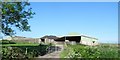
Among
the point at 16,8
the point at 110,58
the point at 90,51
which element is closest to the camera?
the point at 110,58

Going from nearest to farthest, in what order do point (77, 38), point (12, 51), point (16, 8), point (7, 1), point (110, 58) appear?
1. point (110, 58)
2. point (12, 51)
3. point (7, 1)
4. point (16, 8)
5. point (77, 38)

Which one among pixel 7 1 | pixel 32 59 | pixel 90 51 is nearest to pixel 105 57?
pixel 90 51

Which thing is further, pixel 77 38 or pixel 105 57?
pixel 77 38

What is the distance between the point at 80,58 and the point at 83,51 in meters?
0.61

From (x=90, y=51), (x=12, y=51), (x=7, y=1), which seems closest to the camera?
(x=90, y=51)

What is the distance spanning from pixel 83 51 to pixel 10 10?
485cm

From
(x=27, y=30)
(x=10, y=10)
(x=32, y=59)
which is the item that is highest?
(x=10, y=10)

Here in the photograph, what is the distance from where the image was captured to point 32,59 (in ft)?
36.0

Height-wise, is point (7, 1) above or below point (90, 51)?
above

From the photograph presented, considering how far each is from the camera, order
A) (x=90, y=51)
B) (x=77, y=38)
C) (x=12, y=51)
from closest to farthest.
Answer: (x=90, y=51) → (x=12, y=51) → (x=77, y=38)

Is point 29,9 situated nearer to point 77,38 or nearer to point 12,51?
point 12,51

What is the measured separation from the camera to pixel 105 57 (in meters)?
9.00

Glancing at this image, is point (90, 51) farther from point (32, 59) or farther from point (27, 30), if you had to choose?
point (27, 30)

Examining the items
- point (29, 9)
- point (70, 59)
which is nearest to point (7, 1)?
point (29, 9)
